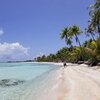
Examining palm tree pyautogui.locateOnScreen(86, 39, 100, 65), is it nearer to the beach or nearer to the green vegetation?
the green vegetation

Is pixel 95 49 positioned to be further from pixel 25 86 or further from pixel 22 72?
pixel 25 86

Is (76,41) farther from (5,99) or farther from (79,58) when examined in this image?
(5,99)

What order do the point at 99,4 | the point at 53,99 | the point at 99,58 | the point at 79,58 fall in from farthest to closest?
the point at 79,58, the point at 99,58, the point at 99,4, the point at 53,99

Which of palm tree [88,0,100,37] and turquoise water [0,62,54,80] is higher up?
palm tree [88,0,100,37]

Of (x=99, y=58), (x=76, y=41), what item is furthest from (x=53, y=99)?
(x=76, y=41)

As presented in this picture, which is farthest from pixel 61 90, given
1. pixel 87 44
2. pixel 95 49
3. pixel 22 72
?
pixel 87 44

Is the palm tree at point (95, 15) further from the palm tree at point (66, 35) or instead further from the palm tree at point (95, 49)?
the palm tree at point (66, 35)

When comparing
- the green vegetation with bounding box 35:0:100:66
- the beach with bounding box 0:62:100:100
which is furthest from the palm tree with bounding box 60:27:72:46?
the beach with bounding box 0:62:100:100

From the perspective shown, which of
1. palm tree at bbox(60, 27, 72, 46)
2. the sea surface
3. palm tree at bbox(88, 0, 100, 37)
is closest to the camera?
the sea surface

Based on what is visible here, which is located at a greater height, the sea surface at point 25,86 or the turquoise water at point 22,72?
the turquoise water at point 22,72

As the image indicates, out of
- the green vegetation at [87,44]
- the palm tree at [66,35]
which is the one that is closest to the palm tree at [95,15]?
the green vegetation at [87,44]

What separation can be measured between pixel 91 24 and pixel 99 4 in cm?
626

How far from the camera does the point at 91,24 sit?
38.2m

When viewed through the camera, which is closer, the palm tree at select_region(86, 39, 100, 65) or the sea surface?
the sea surface
